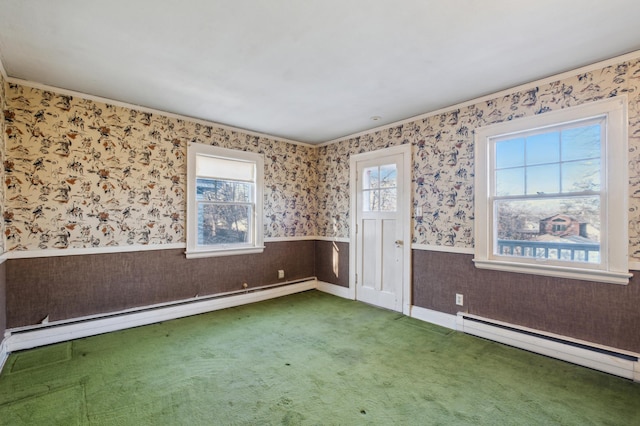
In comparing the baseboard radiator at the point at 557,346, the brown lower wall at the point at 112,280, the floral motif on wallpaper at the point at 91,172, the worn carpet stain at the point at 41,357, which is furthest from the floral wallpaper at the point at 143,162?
the worn carpet stain at the point at 41,357

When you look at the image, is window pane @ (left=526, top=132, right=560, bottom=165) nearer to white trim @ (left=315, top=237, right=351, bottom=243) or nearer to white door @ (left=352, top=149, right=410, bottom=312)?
white door @ (left=352, top=149, right=410, bottom=312)

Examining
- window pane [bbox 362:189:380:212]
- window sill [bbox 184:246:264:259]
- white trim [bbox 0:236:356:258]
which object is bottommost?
window sill [bbox 184:246:264:259]

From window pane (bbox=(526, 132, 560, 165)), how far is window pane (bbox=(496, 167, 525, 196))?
14 centimetres

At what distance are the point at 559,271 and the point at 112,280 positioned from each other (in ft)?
14.8

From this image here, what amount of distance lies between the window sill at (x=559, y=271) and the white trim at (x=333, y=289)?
2.09 metres

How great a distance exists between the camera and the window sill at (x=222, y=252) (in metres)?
3.97

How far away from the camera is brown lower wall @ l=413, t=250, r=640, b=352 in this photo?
2.49m

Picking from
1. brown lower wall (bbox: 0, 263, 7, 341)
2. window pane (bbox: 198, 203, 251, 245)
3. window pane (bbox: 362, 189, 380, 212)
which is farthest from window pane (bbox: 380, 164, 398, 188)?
brown lower wall (bbox: 0, 263, 7, 341)

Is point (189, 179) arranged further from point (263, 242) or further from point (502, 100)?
point (502, 100)

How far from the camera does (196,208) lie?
159 inches

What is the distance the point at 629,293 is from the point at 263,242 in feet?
13.2

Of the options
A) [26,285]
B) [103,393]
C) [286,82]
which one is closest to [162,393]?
[103,393]

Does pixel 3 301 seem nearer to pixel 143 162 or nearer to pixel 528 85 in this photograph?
pixel 143 162

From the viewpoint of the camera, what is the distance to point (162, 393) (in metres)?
2.22
